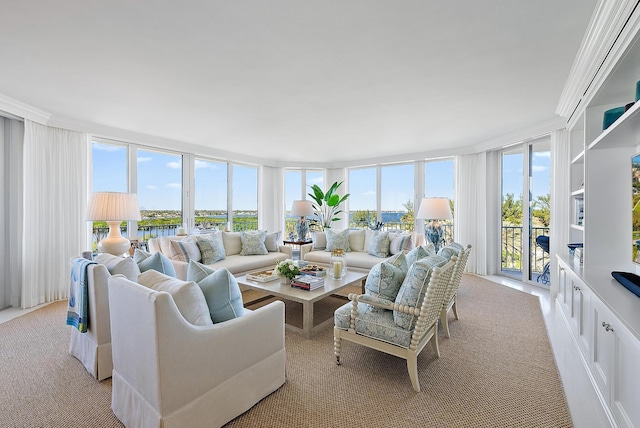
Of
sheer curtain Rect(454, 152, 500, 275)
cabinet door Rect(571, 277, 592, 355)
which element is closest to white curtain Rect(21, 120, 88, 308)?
cabinet door Rect(571, 277, 592, 355)

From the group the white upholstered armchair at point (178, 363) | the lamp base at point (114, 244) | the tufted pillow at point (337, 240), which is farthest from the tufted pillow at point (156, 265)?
the tufted pillow at point (337, 240)

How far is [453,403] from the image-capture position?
1850mm

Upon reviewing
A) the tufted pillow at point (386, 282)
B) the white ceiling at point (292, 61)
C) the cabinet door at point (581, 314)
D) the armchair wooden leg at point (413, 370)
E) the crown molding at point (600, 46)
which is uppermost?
the white ceiling at point (292, 61)

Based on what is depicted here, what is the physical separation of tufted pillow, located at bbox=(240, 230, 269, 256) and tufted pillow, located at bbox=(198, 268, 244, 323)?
2.94m

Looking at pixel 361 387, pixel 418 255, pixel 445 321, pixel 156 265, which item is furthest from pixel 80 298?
pixel 445 321

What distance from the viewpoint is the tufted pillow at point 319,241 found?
5512 mm

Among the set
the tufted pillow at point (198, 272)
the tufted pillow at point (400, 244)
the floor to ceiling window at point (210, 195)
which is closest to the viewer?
the tufted pillow at point (198, 272)

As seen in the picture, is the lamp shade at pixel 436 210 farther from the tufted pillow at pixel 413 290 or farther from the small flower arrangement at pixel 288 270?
the tufted pillow at pixel 413 290

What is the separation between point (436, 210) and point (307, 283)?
8.65 ft

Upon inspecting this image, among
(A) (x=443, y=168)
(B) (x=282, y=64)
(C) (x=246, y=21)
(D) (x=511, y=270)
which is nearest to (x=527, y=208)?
(D) (x=511, y=270)

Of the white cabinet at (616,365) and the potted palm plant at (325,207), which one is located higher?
the potted palm plant at (325,207)

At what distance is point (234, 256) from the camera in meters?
4.66

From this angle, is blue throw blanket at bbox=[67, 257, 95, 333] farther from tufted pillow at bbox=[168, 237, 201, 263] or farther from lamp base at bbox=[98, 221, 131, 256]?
tufted pillow at bbox=[168, 237, 201, 263]

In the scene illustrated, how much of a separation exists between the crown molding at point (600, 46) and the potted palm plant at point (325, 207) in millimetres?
4417
